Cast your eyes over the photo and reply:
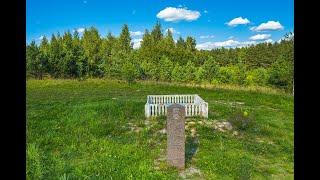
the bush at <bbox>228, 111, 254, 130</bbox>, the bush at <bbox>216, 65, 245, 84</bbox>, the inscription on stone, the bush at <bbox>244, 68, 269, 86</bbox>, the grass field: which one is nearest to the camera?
the grass field

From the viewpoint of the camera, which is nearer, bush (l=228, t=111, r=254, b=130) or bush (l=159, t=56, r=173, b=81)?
bush (l=228, t=111, r=254, b=130)

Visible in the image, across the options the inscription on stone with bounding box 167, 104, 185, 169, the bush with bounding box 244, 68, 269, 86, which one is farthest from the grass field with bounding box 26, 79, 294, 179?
the bush with bounding box 244, 68, 269, 86

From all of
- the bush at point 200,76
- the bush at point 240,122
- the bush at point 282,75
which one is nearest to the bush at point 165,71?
the bush at point 200,76

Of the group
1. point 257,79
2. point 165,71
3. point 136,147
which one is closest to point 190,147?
point 136,147

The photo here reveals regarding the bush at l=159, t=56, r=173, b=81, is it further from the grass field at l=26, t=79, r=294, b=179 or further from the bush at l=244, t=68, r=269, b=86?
the grass field at l=26, t=79, r=294, b=179

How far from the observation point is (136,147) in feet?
38.0

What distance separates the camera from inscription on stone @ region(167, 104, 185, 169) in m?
9.75

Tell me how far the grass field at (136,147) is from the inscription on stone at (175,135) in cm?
27

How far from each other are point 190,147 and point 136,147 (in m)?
1.71

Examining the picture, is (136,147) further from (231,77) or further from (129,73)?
(231,77)

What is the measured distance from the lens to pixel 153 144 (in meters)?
12.1

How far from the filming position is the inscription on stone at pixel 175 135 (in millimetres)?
9750

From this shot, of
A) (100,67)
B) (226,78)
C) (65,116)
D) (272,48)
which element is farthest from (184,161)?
(272,48)

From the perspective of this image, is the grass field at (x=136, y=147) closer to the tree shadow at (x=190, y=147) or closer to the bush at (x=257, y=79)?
the tree shadow at (x=190, y=147)
